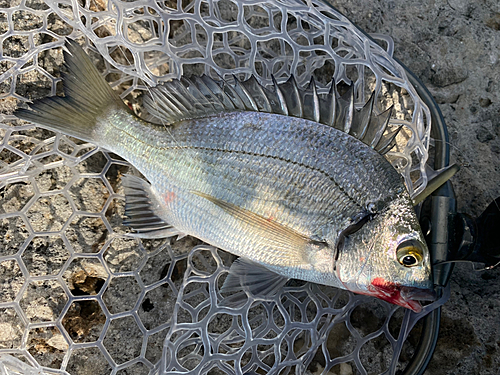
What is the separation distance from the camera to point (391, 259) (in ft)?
4.96

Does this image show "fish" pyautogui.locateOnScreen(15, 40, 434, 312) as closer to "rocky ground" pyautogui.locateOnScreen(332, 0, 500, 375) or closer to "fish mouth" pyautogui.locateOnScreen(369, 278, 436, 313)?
"fish mouth" pyautogui.locateOnScreen(369, 278, 436, 313)

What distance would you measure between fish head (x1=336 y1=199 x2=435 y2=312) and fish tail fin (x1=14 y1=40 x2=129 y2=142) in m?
1.29

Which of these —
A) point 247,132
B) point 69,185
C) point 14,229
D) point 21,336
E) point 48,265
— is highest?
point 247,132

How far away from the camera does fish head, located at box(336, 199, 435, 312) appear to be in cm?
150

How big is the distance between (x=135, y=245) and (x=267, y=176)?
0.96m

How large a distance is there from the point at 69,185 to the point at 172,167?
0.72m

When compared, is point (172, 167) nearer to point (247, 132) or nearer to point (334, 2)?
point (247, 132)

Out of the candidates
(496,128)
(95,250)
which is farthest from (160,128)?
(496,128)

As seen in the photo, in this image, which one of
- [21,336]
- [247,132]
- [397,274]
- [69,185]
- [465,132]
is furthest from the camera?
[465,132]

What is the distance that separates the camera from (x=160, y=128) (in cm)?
180

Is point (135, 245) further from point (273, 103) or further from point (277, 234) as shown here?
point (273, 103)

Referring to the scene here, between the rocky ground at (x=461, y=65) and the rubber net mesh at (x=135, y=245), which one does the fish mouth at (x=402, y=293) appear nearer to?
the rubber net mesh at (x=135, y=245)

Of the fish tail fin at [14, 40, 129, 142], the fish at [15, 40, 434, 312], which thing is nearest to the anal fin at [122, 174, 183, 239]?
the fish at [15, 40, 434, 312]

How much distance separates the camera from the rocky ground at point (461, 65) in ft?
7.50
